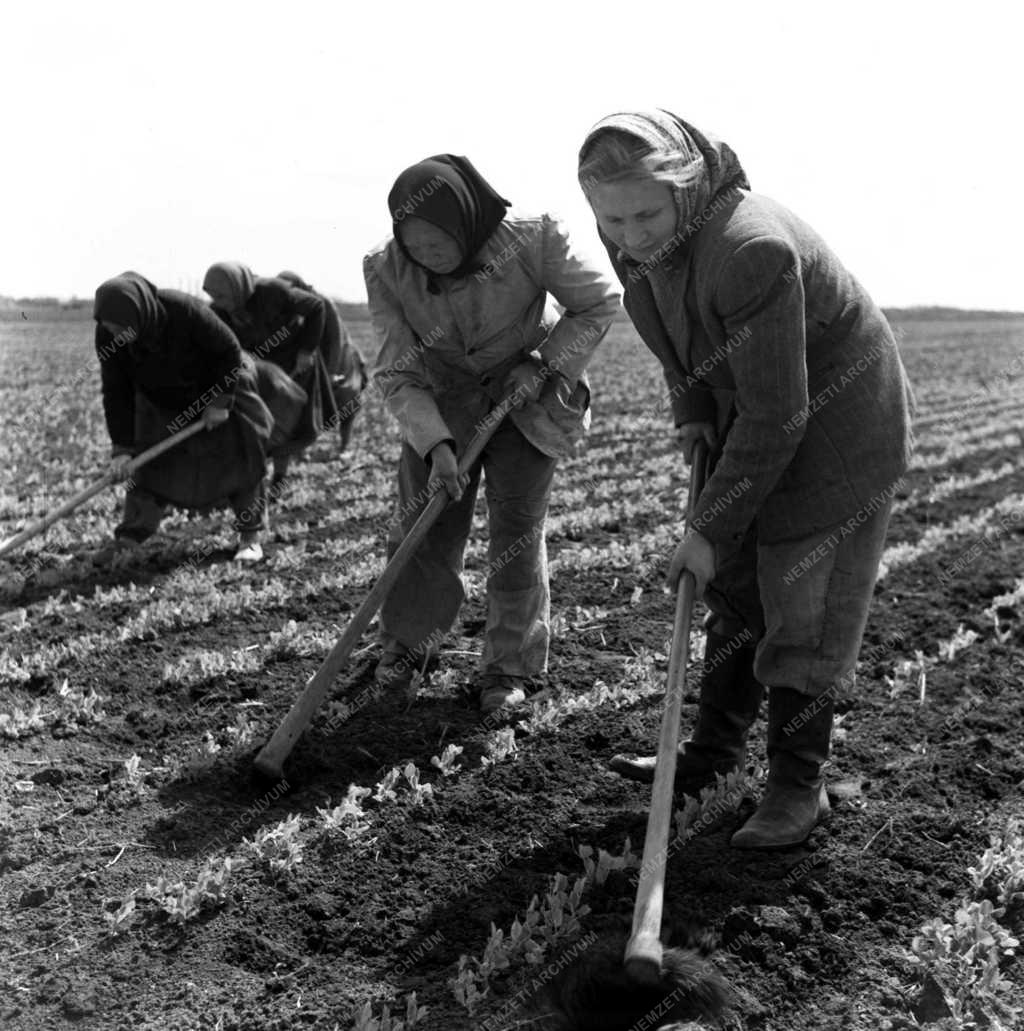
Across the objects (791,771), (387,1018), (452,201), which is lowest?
(387,1018)

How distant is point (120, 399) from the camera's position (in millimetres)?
6129

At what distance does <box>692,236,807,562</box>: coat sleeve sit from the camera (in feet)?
8.61

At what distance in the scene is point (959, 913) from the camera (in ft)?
9.06

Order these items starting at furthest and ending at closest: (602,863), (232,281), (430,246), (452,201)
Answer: (232,281), (430,246), (452,201), (602,863)

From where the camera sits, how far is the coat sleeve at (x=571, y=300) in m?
3.88

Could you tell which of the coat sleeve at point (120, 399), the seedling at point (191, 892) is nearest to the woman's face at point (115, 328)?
the coat sleeve at point (120, 399)

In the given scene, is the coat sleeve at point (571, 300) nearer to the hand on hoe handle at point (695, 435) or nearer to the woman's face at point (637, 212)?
the hand on hoe handle at point (695, 435)

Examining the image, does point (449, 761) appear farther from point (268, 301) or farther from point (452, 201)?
point (268, 301)

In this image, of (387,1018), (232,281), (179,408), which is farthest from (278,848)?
(232,281)

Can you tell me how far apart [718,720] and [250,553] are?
3.55 meters

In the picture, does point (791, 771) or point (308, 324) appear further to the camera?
point (308, 324)

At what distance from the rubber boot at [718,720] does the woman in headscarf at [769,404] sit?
0.44 ft

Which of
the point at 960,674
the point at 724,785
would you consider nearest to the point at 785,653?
the point at 724,785

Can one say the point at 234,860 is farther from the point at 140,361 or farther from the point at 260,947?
the point at 140,361
